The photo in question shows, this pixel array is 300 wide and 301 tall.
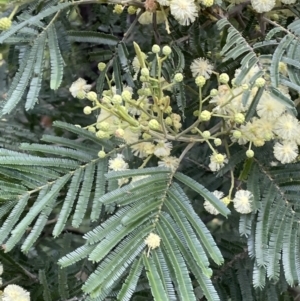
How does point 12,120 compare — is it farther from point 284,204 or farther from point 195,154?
point 284,204

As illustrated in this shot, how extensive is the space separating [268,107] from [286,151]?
82mm

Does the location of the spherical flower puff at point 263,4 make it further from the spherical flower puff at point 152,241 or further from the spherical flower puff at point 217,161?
the spherical flower puff at point 152,241

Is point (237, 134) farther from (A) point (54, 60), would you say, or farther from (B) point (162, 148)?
(A) point (54, 60)

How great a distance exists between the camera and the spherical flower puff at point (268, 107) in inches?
29.5

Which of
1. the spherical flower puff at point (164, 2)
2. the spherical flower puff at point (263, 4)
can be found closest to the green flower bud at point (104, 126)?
the spherical flower puff at point (164, 2)

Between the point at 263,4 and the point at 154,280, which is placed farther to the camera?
the point at 263,4

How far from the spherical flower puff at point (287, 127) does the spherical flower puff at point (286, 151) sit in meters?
0.02

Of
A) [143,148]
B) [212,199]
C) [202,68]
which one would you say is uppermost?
[202,68]

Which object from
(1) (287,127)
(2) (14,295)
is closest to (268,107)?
(1) (287,127)

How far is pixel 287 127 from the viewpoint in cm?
76

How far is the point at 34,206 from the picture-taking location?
0.75m

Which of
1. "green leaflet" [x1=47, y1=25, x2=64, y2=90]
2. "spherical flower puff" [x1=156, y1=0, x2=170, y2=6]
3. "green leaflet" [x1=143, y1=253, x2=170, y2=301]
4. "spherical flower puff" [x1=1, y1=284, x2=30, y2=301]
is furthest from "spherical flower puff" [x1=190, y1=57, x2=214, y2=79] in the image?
"spherical flower puff" [x1=1, y1=284, x2=30, y2=301]

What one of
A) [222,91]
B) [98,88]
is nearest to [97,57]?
[98,88]

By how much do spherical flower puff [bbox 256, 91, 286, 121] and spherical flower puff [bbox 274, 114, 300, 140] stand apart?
0.05 ft
